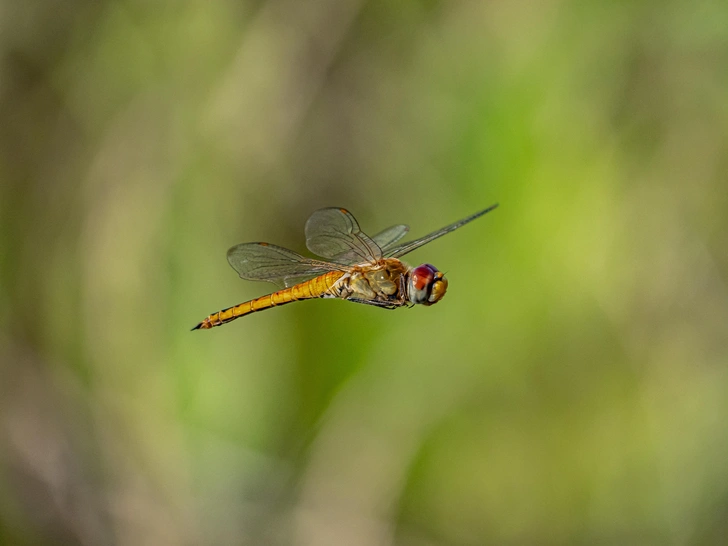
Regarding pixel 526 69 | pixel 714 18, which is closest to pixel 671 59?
pixel 714 18

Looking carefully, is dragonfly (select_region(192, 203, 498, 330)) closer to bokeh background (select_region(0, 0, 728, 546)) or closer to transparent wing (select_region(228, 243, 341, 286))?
transparent wing (select_region(228, 243, 341, 286))

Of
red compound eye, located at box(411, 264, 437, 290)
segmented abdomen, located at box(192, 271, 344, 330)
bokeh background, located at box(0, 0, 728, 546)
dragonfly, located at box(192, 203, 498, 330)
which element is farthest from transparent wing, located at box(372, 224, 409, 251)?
bokeh background, located at box(0, 0, 728, 546)

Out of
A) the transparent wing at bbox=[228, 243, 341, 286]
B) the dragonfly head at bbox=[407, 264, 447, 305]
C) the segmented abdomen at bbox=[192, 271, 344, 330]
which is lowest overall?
the dragonfly head at bbox=[407, 264, 447, 305]

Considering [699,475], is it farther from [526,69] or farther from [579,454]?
[526,69]

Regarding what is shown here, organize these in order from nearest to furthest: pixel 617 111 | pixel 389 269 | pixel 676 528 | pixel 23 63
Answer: pixel 389 269 → pixel 676 528 → pixel 617 111 → pixel 23 63

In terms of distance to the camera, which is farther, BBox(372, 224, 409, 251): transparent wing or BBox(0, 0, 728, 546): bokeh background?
BBox(0, 0, 728, 546): bokeh background

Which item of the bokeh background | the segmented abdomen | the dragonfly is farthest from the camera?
the bokeh background

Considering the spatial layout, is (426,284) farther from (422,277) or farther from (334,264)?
(334,264)
